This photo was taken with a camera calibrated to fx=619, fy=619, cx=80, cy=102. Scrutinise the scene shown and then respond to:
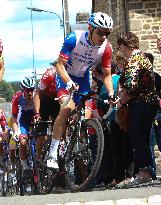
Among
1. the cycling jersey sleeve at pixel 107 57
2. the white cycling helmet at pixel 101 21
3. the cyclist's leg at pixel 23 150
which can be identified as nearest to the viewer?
the white cycling helmet at pixel 101 21

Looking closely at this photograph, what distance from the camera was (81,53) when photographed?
695cm

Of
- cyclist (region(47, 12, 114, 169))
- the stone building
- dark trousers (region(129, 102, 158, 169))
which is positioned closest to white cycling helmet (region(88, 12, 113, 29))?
cyclist (region(47, 12, 114, 169))

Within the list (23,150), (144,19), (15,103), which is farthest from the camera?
(144,19)

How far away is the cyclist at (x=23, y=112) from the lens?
31.7 feet

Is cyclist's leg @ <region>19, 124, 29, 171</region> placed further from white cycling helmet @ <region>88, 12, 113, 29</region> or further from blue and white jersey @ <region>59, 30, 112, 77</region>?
white cycling helmet @ <region>88, 12, 113, 29</region>

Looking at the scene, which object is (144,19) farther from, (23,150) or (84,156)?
(84,156)

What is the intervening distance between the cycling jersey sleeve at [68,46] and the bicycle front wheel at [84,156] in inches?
30.0

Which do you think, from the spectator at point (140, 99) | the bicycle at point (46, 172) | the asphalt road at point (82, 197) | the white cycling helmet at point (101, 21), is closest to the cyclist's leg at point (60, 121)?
the bicycle at point (46, 172)

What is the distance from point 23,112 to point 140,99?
3585mm

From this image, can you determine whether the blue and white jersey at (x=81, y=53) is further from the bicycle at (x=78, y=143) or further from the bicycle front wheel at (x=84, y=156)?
the bicycle front wheel at (x=84, y=156)

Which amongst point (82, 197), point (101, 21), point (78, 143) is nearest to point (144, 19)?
point (101, 21)

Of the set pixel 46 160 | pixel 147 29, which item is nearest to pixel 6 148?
pixel 46 160

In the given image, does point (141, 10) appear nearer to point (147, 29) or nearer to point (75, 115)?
point (147, 29)

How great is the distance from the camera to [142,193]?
5.29 m
